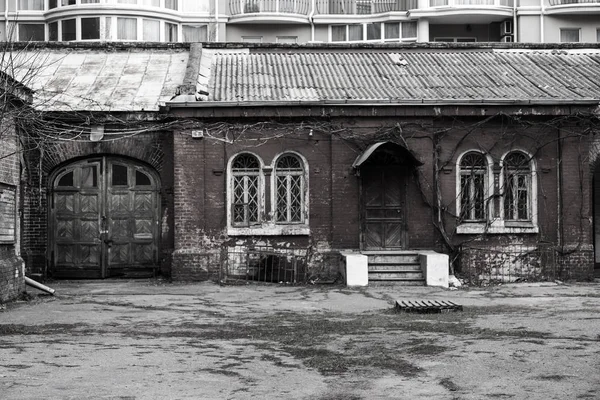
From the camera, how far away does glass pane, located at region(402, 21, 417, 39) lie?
38.5 metres

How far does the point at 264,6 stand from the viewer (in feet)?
124

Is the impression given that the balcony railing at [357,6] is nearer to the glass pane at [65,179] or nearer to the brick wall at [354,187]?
the brick wall at [354,187]

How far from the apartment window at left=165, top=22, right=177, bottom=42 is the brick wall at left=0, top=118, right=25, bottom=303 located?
20326mm

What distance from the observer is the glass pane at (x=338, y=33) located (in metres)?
39.1

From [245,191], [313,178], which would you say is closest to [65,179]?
[245,191]

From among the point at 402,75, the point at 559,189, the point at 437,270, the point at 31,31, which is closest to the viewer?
the point at 437,270

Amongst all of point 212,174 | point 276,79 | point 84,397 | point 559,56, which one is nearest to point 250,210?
point 212,174

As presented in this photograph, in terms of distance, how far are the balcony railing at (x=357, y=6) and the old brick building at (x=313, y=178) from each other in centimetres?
1704

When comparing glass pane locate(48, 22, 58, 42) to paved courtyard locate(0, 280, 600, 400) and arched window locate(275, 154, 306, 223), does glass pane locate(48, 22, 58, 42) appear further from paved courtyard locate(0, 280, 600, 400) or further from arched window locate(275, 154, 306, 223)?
paved courtyard locate(0, 280, 600, 400)

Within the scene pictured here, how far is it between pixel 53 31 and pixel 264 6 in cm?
821

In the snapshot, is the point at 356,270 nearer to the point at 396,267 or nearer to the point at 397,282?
the point at 397,282

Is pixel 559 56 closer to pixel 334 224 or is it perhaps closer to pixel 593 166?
pixel 593 166

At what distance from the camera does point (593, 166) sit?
71.8 feet

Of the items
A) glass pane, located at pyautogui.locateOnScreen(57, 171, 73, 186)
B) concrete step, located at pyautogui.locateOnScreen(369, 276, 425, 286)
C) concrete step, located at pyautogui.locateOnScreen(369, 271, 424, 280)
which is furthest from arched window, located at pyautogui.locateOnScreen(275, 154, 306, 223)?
glass pane, located at pyautogui.locateOnScreen(57, 171, 73, 186)
